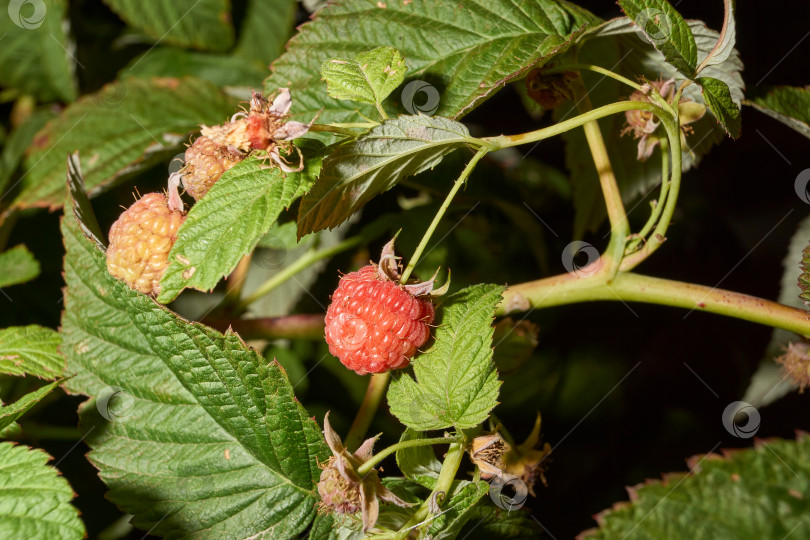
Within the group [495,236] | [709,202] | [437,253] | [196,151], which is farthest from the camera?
[709,202]

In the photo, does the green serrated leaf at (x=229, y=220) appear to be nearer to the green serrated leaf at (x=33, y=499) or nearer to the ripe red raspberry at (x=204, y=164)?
the ripe red raspberry at (x=204, y=164)

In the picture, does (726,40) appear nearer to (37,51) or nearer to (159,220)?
(159,220)

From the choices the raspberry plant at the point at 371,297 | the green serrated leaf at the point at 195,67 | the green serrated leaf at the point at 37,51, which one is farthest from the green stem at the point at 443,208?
the green serrated leaf at the point at 37,51

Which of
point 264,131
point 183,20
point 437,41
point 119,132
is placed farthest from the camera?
point 183,20

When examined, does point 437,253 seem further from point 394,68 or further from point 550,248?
point 394,68

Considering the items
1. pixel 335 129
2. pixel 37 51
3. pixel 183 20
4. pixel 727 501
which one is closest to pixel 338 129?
pixel 335 129

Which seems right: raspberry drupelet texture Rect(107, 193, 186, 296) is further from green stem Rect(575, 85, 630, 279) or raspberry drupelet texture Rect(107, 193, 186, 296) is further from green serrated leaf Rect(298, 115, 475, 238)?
green stem Rect(575, 85, 630, 279)

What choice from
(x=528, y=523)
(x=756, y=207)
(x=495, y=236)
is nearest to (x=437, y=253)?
(x=495, y=236)
